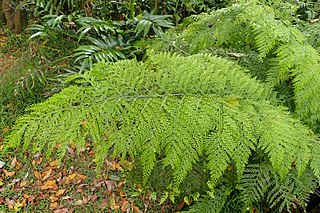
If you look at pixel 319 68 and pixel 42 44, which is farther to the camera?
pixel 42 44

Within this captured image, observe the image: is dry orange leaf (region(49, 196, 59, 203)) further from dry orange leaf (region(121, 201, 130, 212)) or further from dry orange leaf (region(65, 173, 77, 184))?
dry orange leaf (region(121, 201, 130, 212))

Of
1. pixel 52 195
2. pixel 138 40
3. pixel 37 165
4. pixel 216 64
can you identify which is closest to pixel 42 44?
pixel 138 40

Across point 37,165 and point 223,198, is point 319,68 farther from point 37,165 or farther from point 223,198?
point 37,165

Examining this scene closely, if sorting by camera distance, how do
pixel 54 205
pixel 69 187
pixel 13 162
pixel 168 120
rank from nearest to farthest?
pixel 168 120 < pixel 54 205 < pixel 69 187 < pixel 13 162

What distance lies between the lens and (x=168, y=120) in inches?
55.4

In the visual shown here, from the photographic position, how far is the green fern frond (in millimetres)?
1355

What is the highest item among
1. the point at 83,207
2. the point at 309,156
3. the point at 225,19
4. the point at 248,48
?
the point at 225,19

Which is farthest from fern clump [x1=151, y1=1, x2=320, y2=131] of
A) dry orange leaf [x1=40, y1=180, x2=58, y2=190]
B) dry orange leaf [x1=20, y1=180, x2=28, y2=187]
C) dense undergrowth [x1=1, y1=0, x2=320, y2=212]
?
dry orange leaf [x1=20, y1=180, x2=28, y2=187]

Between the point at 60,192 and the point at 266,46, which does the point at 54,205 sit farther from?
the point at 266,46

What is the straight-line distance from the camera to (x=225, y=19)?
82.7 inches

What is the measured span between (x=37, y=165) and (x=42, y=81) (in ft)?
2.59

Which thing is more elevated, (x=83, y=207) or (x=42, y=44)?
(x=42, y=44)

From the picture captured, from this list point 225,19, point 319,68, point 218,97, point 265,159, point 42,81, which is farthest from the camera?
point 42,81

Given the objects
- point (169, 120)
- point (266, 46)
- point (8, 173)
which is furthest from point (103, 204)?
point (266, 46)
